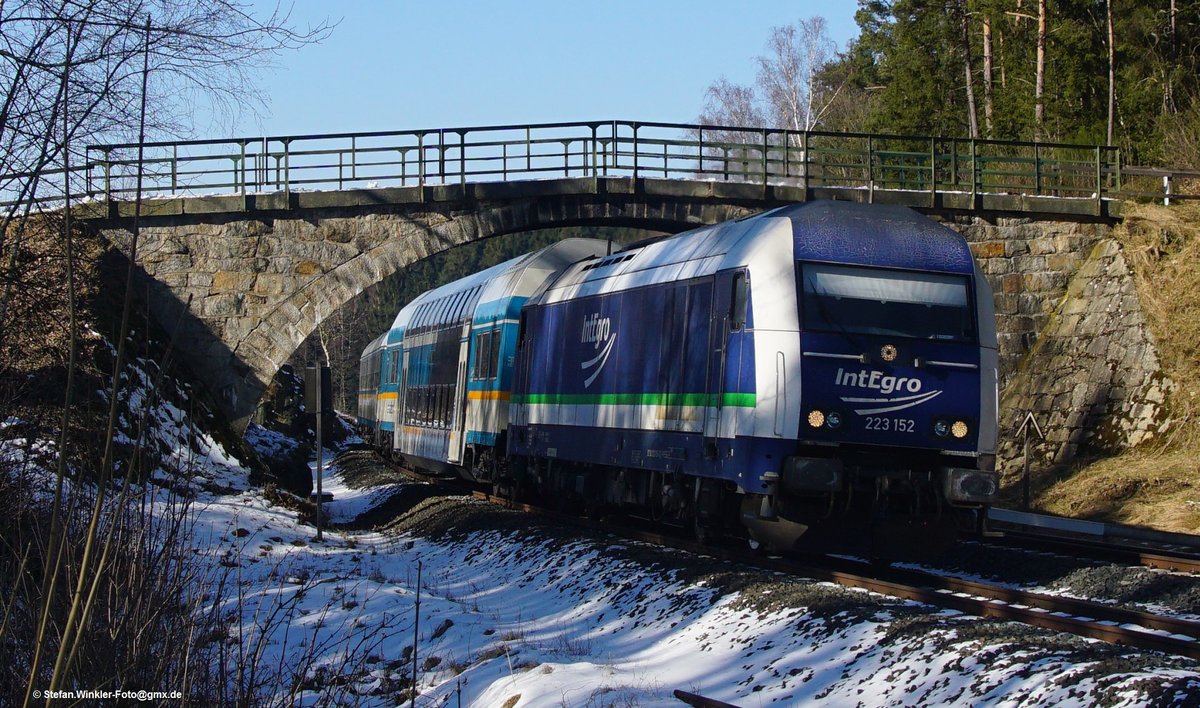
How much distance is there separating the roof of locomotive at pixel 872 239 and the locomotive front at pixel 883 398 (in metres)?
0.01

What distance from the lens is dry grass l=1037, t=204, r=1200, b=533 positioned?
63.2ft

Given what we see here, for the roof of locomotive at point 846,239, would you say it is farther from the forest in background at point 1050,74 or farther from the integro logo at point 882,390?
the forest in background at point 1050,74

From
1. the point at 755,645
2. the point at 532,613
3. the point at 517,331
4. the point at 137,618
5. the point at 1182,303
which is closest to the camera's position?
the point at 137,618

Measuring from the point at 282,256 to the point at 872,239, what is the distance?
56.8ft

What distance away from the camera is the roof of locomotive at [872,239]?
11.6 m

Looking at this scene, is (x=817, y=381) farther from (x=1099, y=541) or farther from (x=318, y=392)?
(x=318, y=392)

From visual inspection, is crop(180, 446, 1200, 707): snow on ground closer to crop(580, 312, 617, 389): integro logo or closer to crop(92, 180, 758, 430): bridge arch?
crop(580, 312, 617, 389): integro logo

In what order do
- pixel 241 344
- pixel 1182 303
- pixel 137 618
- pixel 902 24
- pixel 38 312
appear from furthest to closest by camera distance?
pixel 902 24 < pixel 241 344 < pixel 1182 303 < pixel 38 312 < pixel 137 618

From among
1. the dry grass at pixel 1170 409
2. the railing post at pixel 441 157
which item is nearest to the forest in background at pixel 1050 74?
the dry grass at pixel 1170 409

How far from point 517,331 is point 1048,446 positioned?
10795 millimetres

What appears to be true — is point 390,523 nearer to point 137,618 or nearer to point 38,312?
point 38,312

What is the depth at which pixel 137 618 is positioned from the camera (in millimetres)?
5914

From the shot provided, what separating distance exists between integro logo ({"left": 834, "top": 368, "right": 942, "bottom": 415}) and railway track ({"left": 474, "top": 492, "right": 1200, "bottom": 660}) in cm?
141

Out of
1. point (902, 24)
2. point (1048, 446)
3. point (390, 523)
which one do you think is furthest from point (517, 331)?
point (902, 24)
